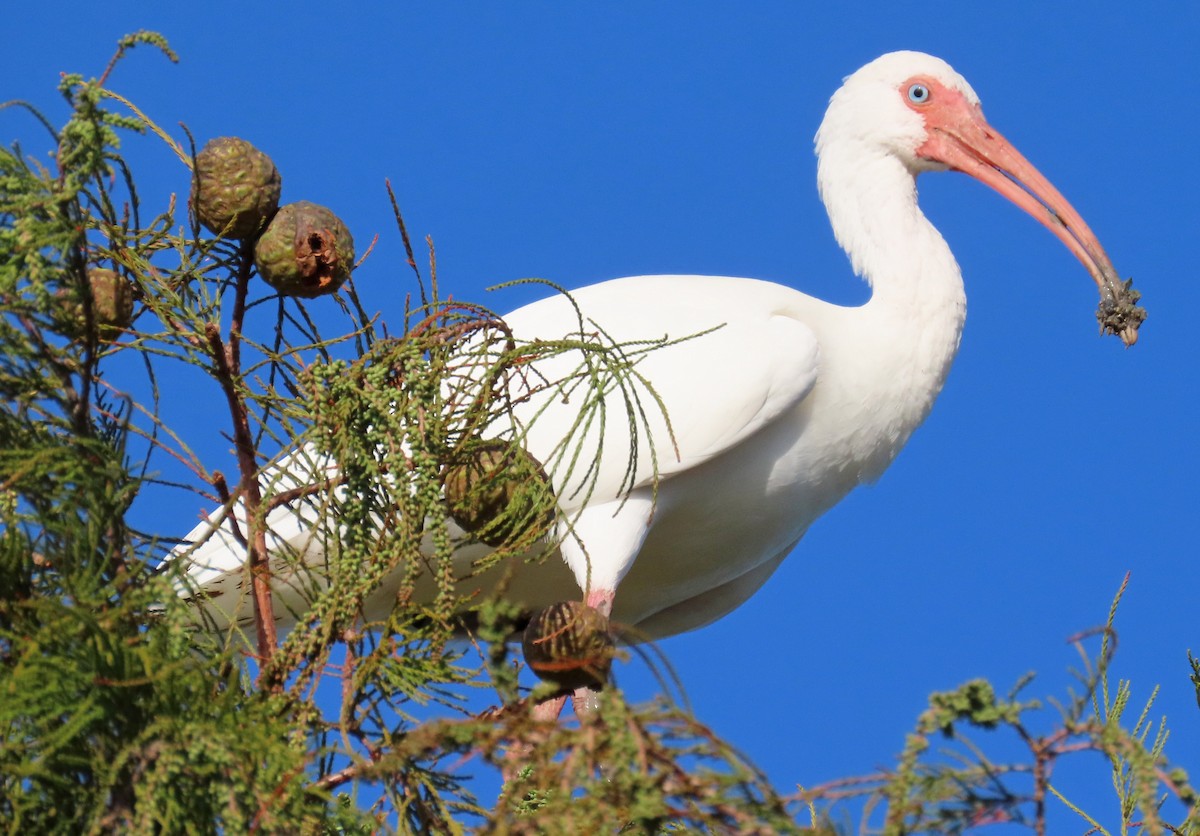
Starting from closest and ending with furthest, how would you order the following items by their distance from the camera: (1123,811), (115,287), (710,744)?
(710,744)
(115,287)
(1123,811)

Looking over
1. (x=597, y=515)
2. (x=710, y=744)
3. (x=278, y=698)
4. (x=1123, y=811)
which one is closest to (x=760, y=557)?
(x=597, y=515)

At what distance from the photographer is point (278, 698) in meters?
2.51

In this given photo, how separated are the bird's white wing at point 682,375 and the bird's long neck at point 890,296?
0.91 ft

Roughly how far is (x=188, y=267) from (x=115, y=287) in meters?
0.15

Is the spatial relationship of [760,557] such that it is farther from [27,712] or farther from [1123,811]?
[27,712]

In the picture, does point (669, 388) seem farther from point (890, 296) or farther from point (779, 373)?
point (890, 296)

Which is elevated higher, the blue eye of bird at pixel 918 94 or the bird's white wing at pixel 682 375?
the blue eye of bird at pixel 918 94

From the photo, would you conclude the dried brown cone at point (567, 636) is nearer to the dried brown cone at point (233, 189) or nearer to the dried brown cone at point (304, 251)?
the dried brown cone at point (304, 251)

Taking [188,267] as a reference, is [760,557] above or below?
above

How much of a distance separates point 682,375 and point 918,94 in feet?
5.12

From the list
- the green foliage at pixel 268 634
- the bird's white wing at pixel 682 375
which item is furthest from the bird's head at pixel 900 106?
the green foliage at pixel 268 634

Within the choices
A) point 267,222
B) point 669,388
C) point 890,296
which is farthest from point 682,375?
point 267,222

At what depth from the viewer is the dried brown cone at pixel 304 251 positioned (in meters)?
2.87

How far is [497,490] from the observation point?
2.94m
